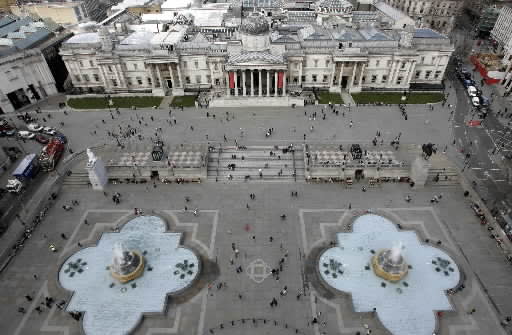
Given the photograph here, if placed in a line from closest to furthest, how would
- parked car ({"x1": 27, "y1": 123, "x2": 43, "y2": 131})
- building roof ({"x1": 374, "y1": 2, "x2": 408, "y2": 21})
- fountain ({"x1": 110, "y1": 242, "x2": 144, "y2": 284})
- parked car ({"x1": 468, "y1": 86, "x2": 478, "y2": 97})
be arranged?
fountain ({"x1": 110, "y1": 242, "x2": 144, "y2": 284}), parked car ({"x1": 27, "y1": 123, "x2": 43, "y2": 131}), parked car ({"x1": 468, "y1": 86, "x2": 478, "y2": 97}), building roof ({"x1": 374, "y1": 2, "x2": 408, "y2": 21})

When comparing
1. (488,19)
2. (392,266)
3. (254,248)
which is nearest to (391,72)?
(392,266)

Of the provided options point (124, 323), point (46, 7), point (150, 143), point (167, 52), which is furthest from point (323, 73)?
point (46, 7)

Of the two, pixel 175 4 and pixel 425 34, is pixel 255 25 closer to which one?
pixel 425 34

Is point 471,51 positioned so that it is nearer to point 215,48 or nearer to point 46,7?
point 215,48

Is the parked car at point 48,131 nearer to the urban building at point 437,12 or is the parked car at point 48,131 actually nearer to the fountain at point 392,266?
the fountain at point 392,266

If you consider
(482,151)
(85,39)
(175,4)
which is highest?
(85,39)

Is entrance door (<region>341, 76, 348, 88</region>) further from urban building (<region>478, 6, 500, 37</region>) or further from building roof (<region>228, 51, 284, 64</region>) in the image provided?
urban building (<region>478, 6, 500, 37</region>)

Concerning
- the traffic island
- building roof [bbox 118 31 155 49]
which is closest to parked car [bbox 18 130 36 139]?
building roof [bbox 118 31 155 49]
